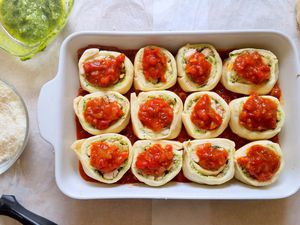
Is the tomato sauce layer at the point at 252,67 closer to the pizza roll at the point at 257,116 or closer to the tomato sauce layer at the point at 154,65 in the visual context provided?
the pizza roll at the point at 257,116

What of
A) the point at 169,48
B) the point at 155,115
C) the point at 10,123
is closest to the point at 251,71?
the point at 169,48

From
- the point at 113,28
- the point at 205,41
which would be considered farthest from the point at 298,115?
the point at 113,28

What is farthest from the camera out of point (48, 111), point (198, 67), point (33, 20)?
point (33, 20)

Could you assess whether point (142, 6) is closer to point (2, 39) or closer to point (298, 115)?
point (2, 39)

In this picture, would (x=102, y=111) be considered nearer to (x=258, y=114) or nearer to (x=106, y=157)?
(x=106, y=157)

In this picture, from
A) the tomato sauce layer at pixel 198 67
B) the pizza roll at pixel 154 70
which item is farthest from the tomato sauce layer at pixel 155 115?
the tomato sauce layer at pixel 198 67

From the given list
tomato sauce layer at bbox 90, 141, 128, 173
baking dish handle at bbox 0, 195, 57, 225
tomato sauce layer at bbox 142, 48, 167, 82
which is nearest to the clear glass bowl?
baking dish handle at bbox 0, 195, 57, 225
